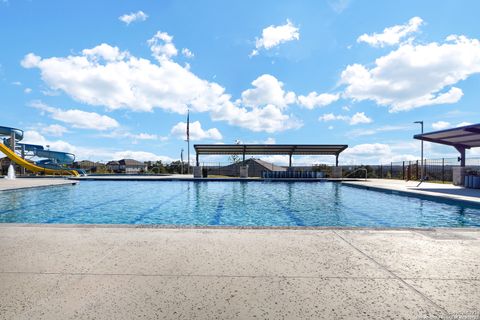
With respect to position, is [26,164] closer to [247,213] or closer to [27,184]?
[27,184]

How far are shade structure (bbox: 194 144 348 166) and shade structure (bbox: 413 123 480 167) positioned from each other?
7.48 m

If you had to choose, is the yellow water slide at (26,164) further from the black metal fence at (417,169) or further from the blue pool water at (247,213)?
the black metal fence at (417,169)

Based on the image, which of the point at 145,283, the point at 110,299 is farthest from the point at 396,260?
the point at 110,299

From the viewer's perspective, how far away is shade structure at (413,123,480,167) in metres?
13.3

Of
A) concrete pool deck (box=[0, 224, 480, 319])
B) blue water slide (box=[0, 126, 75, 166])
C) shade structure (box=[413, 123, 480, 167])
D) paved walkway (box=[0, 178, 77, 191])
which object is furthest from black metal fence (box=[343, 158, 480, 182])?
blue water slide (box=[0, 126, 75, 166])

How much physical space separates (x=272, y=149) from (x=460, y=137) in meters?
13.5

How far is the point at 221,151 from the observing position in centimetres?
2530

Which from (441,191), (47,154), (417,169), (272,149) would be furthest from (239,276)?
(47,154)

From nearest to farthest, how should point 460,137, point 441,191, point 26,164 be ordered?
point 441,191
point 460,137
point 26,164

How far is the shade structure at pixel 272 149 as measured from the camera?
77.5ft

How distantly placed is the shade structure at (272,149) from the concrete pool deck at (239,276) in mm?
19244

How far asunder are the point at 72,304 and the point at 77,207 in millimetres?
8411

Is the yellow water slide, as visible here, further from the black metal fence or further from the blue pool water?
the black metal fence

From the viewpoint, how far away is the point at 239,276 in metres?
2.83
